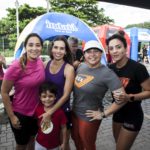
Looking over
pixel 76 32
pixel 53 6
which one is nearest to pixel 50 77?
pixel 76 32

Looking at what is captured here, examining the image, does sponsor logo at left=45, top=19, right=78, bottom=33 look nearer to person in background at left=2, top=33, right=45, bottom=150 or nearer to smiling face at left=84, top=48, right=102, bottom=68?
person in background at left=2, top=33, right=45, bottom=150

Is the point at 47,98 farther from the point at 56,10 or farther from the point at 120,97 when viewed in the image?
the point at 56,10

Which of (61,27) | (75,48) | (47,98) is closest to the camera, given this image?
(47,98)

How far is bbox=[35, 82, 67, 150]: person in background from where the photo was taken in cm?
320

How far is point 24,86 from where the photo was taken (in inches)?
121

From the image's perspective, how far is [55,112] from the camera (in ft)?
10.6

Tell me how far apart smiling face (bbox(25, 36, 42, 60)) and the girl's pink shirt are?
0.24 ft

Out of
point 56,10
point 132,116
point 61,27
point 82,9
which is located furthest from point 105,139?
point 82,9

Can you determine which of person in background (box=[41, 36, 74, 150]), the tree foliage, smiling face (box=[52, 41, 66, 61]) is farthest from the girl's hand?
the tree foliage

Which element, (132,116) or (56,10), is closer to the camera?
(132,116)

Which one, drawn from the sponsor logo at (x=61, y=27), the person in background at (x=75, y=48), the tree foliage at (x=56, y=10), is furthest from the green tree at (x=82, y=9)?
the person in background at (x=75, y=48)

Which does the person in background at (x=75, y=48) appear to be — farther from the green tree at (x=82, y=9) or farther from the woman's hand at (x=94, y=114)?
the green tree at (x=82, y=9)

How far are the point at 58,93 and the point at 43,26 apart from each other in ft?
14.3

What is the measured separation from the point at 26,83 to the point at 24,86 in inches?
1.9
